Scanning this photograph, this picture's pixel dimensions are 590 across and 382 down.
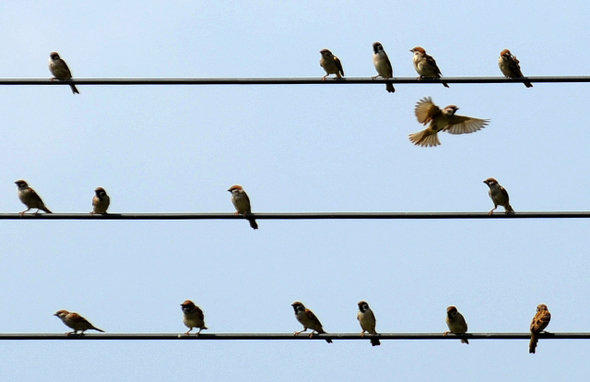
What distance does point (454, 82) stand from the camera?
11.4 m

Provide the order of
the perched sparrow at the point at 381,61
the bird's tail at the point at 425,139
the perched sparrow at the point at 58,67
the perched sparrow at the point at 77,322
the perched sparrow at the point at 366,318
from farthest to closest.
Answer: the perched sparrow at the point at 381,61, the perched sparrow at the point at 58,67, the perched sparrow at the point at 366,318, the bird's tail at the point at 425,139, the perched sparrow at the point at 77,322

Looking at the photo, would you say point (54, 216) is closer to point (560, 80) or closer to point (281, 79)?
point (281, 79)

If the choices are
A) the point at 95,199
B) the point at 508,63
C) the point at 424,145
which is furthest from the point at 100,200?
the point at 508,63

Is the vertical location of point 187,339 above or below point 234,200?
below

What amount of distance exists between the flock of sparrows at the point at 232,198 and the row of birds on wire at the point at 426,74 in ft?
2.58

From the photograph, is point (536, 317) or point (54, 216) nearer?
point (54, 216)

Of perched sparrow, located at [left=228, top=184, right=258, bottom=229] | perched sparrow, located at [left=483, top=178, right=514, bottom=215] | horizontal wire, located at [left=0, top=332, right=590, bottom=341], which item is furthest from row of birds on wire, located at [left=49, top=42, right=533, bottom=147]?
horizontal wire, located at [left=0, top=332, right=590, bottom=341]

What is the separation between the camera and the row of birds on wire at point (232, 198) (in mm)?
15586

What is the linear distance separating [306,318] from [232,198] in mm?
1778

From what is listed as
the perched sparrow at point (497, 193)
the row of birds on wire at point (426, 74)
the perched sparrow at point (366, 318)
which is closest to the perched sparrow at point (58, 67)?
the row of birds on wire at point (426, 74)

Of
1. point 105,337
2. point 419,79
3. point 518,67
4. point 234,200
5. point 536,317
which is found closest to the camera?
point 105,337

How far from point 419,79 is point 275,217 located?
192 cm

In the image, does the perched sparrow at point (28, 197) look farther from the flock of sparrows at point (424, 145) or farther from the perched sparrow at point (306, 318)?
the perched sparrow at point (306, 318)

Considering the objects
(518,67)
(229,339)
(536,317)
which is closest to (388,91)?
(518,67)
